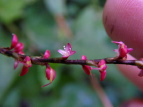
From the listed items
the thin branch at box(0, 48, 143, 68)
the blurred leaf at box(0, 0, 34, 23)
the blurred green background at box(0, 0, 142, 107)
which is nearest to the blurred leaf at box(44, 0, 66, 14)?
the blurred green background at box(0, 0, 142, 107)

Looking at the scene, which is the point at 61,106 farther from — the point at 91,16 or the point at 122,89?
the point at 91,16

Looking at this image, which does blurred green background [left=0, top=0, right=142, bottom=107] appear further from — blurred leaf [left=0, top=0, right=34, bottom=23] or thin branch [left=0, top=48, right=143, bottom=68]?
thin branch [left=0, top=48, right=143, bottom=68]

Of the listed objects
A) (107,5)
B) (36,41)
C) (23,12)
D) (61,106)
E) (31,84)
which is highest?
(23,12)

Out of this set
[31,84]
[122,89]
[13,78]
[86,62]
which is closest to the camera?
[86,62]

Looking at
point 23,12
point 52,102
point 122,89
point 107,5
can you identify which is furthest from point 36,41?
point 107,5

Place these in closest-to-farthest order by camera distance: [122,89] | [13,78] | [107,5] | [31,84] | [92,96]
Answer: [107,5] < [13,78] < [31,84] < [92,96] < [122,89]

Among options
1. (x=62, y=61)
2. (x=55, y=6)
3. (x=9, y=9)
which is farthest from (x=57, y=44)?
(x=62, y=61)

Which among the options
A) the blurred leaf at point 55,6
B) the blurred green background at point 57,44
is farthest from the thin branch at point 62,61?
the blurred leaf at point 55,6

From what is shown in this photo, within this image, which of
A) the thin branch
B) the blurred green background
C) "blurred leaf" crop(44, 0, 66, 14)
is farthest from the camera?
"blurred leaf" crop(44, 0, 66, 14)

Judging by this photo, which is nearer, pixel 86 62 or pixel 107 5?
pixel 86 62
